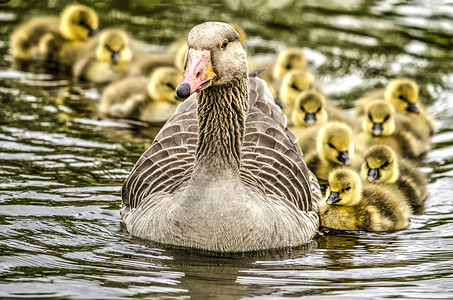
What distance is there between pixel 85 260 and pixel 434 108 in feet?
21.2

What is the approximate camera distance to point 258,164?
7531mm

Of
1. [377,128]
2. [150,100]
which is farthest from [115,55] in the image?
[377,128]

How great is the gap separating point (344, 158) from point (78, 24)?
5.41m

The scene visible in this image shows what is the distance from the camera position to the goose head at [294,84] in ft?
36.5

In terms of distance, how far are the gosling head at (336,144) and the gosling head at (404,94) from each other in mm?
1824

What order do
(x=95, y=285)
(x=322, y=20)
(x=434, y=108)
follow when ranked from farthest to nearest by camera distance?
(x=322, y=20)
(x=434, y=108)
(x=95, y=285)

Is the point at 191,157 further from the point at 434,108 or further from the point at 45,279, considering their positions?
the point at 434,108

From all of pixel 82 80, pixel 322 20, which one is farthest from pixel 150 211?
pixel 322 20

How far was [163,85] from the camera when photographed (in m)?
10.9

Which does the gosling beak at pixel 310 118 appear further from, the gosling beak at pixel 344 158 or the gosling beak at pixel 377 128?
the gosling beak at pixel 344 158

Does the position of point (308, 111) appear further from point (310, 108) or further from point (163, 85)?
point (163, 85)

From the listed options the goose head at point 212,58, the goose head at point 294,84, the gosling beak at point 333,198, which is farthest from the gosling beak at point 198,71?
the goose head at point 294,84

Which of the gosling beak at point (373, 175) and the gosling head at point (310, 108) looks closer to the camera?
the gosling beak at point (373, 175)

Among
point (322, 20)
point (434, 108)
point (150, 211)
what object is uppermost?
point (322, 20)
